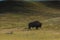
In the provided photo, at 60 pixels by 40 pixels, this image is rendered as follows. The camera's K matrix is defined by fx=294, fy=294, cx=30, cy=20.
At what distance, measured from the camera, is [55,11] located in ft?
241

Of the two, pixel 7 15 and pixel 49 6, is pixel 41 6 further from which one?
pixel 7 15

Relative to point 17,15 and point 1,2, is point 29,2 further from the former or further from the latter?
point 17,15

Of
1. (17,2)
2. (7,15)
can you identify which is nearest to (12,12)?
(7,15)

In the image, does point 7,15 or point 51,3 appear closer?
point 7,15

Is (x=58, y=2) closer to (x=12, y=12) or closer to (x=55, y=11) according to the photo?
(x=55, y=11)

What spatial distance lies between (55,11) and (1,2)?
1516 cm

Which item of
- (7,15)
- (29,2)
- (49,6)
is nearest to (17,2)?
(29,2)

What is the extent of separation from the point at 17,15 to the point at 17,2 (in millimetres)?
14073

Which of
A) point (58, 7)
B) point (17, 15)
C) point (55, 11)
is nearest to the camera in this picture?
point (17, 15)

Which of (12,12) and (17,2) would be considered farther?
(17,2)

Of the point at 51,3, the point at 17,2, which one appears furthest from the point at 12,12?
the point at 51,3

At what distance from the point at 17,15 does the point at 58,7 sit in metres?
16.5

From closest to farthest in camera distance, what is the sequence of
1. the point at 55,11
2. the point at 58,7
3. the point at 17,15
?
the point at 17,15 < the point at 55,11 < the point at 58,7

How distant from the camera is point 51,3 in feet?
271
